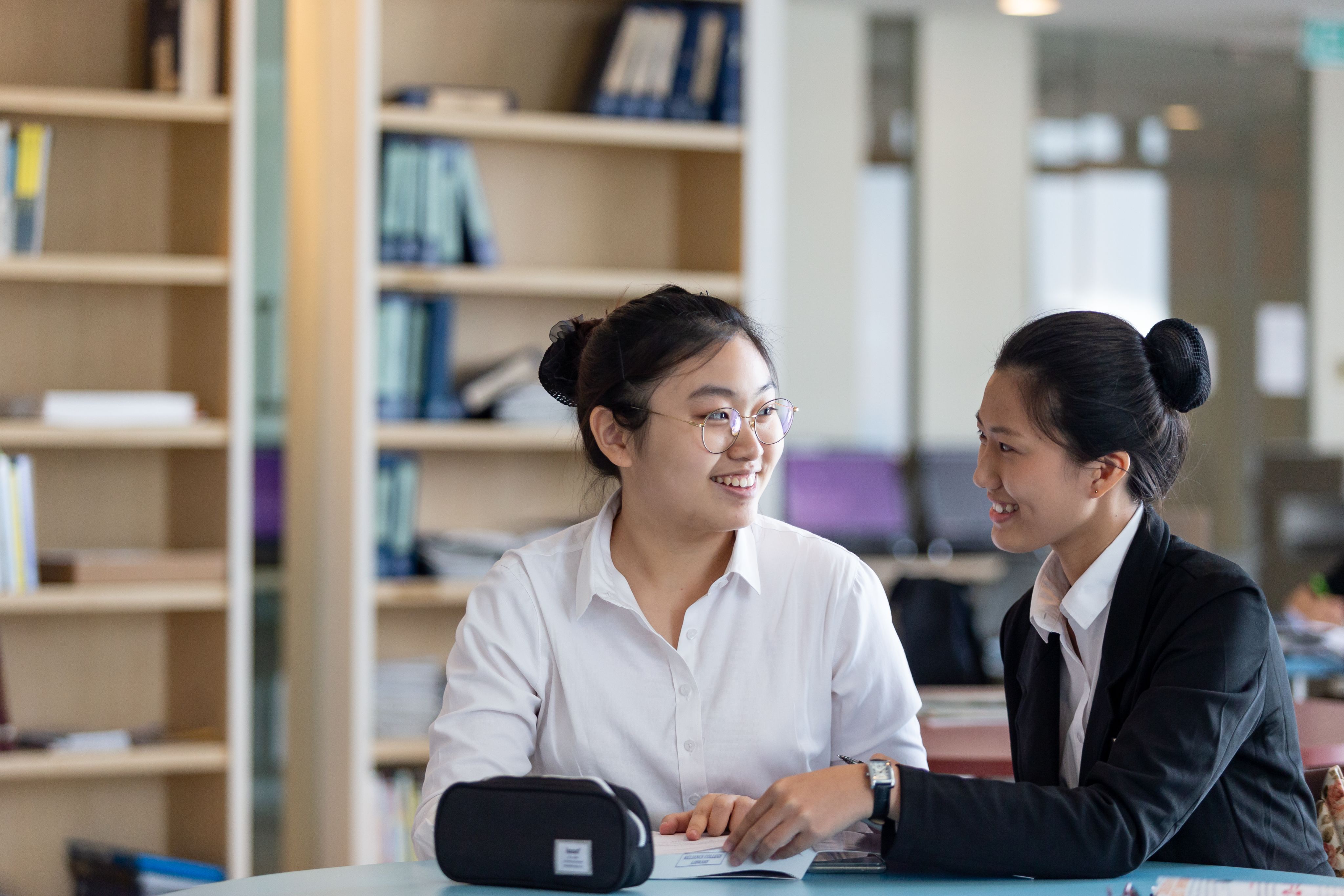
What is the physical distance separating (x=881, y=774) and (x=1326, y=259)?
21.8 ft

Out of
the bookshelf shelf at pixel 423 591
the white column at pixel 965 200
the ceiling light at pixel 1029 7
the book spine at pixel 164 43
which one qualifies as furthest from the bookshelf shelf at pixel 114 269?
the white column at pixel 965 200

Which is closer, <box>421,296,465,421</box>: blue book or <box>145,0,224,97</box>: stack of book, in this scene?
<box>145,0,224,97</box>: stack of book

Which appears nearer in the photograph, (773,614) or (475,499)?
(773,614)

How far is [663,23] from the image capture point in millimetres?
3498

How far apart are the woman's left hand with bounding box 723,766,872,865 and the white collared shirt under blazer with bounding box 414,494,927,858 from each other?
1.00 ft

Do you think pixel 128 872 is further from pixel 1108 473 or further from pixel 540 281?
pixel 1108 473

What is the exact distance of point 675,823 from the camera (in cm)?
149

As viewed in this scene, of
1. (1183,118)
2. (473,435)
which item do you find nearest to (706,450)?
(473,435)

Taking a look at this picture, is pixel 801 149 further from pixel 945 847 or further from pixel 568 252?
pixel 945 847

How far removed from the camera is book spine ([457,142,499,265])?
3.37 meters

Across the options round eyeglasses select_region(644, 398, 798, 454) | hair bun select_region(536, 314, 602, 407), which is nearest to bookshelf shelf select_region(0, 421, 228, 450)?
hair bun select_region(536, 314, 602, 407)

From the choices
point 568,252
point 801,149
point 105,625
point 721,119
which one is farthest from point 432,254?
point 801,149

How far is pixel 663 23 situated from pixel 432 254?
0.85m

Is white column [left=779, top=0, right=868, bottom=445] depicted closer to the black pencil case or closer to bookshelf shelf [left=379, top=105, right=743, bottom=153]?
bookshelf shelf [left=379, top=105, right=743, bottom=153]
